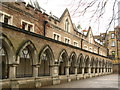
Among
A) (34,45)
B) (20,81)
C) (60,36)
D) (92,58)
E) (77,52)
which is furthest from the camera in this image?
(92,58)

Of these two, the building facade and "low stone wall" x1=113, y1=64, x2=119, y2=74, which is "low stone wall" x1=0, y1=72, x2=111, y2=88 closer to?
the building facade

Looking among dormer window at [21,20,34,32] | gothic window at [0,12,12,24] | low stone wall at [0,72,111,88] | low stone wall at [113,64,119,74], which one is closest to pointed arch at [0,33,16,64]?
low stone wall at [0,72,111,88]

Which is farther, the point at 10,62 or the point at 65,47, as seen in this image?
the point at 65,47

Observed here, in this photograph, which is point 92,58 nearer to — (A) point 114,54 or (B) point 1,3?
(B) point 1,3

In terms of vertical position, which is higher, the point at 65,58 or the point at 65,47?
the point at 65,47

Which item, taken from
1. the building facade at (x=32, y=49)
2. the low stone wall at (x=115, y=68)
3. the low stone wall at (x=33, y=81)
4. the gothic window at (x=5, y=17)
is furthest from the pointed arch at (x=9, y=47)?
the low stone wall at (x=115, y=68)

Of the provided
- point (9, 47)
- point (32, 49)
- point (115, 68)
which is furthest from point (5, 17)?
point (115, 68)

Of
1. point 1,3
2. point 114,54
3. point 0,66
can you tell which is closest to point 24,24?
point 1,3

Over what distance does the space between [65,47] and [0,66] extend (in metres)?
6.57

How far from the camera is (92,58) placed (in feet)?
85.3

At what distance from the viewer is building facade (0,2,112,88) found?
1054 cm

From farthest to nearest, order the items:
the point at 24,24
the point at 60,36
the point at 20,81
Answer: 1. the point at 60,36
2. the point at 24,24
3. the point at 20,81

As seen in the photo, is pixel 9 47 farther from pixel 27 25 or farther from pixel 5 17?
pixel 27 25

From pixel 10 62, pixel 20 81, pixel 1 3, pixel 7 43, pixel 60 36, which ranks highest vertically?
pixel 1 3
